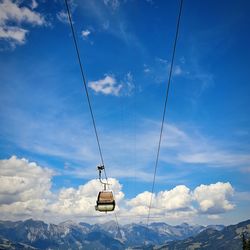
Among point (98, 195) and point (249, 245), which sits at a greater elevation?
point (249, 245)

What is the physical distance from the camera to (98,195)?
38.0 meters

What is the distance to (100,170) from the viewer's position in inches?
1439

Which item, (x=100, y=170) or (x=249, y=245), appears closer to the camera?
(x=100, y=170)

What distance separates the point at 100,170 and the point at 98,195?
3372 mm

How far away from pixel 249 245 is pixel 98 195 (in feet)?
427

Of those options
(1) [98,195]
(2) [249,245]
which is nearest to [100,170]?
(1) [98,195]

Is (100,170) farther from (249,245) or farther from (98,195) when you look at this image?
(249,245)

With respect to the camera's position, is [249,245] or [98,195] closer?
[98,195]

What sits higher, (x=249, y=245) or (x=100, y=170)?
(x=249, y=245)

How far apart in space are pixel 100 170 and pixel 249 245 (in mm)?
132366
